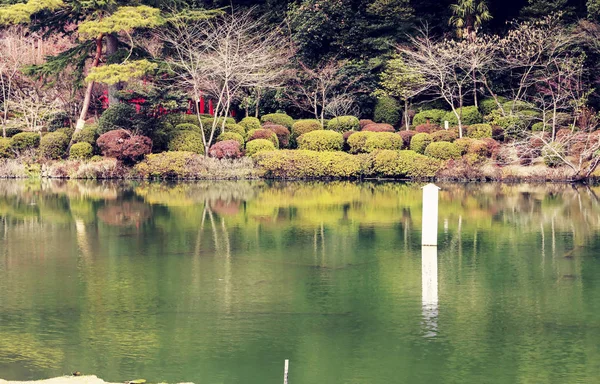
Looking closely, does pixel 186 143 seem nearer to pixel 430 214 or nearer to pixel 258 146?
pixel 258 146

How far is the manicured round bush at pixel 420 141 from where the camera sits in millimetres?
32812

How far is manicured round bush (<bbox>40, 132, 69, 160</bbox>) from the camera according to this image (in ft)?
112

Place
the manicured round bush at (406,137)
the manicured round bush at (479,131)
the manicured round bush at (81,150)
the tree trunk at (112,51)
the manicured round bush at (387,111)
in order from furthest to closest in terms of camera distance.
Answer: the manicured round bush at (387,111), the tree trunk at (112,51), the manicured round bush at (406,137), the manicured round bush at (479,131), the manicured round bush at (81,150)

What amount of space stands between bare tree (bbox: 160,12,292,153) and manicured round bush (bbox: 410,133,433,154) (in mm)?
6271

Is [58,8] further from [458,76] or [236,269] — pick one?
[236,269]

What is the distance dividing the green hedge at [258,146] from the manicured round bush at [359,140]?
2967 millimetres

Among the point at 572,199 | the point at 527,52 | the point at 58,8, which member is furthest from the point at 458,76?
the point at 58,8

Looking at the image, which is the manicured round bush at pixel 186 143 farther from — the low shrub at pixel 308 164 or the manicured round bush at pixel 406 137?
the manicured round bush at pixel 406 137

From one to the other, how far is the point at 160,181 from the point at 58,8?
903 centimetres

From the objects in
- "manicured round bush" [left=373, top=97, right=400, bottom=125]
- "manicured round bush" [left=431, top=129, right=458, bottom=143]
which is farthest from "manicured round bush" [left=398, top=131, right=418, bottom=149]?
"manicured round bush" [left=373, top=97, right=400, bottom=125]

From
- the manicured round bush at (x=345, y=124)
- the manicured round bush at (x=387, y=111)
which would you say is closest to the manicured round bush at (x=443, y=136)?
the manicured round bush at (x=345, y=124)

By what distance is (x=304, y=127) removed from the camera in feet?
117

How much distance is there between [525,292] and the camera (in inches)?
480

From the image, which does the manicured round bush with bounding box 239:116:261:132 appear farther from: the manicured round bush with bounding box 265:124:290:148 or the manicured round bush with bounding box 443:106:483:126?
the manicured round bush with bounding box 443:106:483:126
